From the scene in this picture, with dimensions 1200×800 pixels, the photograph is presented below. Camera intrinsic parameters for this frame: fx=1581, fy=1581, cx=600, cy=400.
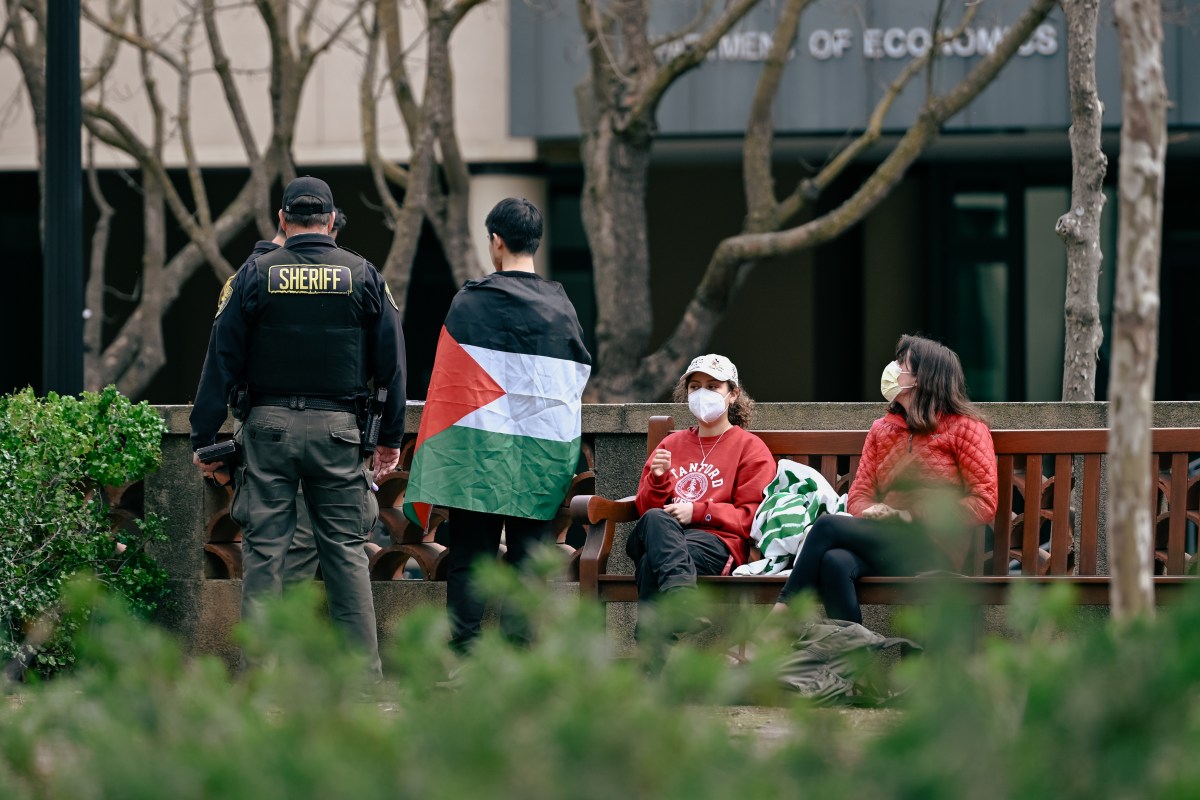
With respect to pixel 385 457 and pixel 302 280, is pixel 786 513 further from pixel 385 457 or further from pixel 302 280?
pixel 302 280

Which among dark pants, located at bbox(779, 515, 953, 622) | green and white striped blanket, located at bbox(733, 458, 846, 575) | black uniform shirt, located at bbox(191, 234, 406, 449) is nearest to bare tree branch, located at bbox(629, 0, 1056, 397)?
green and white striped blanket, located at bbox(733, 458, 846, 575)

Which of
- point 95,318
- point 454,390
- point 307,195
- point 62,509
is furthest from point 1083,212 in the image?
point 95,318

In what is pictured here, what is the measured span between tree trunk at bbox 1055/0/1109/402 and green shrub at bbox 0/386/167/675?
418 centimetres

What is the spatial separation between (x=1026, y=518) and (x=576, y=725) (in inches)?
177

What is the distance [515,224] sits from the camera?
19.0 feet

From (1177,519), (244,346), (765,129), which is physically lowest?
(1177,519)

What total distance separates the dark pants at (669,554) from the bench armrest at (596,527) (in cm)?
12

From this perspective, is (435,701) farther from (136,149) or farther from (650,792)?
(136,149)

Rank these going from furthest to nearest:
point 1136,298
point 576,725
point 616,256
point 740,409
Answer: point 616,256 < point 740,409 < point 1136,298 < point 576,725

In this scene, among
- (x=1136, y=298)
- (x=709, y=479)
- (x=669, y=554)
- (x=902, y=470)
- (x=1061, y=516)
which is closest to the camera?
(x=1136, y=298)

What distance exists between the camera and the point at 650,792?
1832 millimetres

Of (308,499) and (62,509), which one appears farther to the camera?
(62,509)

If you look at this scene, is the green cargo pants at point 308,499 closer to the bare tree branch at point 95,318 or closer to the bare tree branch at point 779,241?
the bare tree branch at point 779,241

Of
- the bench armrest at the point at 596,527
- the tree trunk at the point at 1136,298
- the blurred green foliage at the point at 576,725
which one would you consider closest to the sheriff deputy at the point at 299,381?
the bench armrest at the point at 596,527
